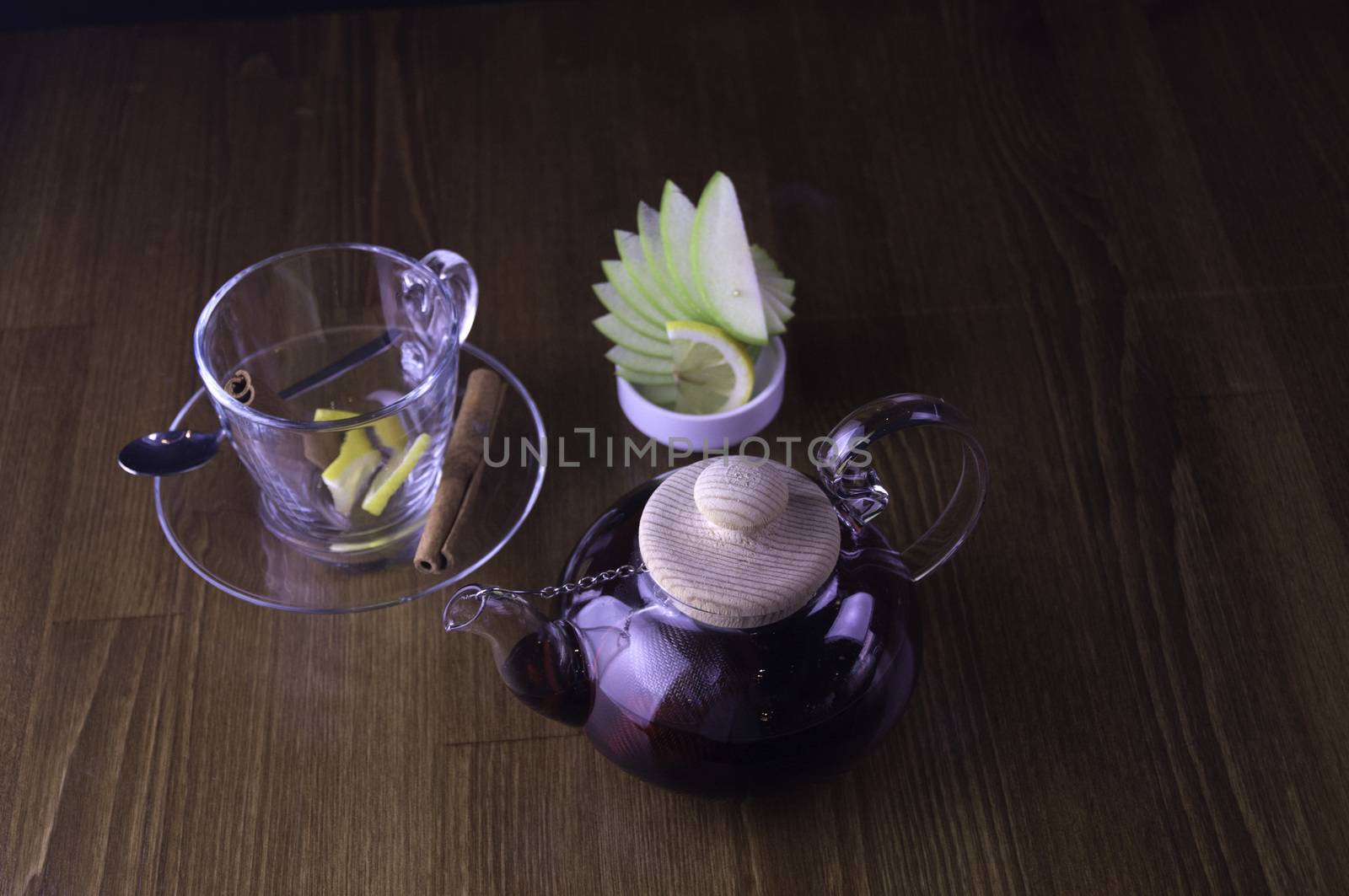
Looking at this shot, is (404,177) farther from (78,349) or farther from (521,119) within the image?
(78,349)

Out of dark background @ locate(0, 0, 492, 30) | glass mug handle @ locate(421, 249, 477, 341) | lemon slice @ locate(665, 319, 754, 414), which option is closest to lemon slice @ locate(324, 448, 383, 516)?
glass mug handle @ locate(421, 249, 477, 341)

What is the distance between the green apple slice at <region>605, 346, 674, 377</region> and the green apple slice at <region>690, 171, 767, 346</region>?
5 cm

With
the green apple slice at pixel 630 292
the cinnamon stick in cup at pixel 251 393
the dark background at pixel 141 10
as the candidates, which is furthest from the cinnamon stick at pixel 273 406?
the dark background at pixel 141 10

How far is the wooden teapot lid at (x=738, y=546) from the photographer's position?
58 cm

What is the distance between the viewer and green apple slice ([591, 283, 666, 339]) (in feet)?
2.80

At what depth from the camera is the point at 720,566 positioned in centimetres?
58

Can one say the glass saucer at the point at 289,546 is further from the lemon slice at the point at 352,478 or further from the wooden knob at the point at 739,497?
the wooden knob at the point at 739,497

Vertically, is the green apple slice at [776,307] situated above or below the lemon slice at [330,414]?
above

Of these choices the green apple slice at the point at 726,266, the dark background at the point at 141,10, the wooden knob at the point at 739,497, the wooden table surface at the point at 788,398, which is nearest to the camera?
the wooden knob at the point at 739,497

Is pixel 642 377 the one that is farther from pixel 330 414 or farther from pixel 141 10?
pixel 141 10

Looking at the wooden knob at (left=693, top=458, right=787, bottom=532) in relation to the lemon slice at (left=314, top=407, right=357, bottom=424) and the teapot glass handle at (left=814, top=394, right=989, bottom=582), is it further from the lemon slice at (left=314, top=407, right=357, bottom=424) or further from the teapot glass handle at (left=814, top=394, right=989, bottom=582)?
the lemon slice at (left=314, top=407, right=357, bottom=424)

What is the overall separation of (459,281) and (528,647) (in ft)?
1.00

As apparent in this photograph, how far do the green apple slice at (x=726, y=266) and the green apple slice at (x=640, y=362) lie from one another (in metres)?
0.05

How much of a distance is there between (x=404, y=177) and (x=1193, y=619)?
69cm
